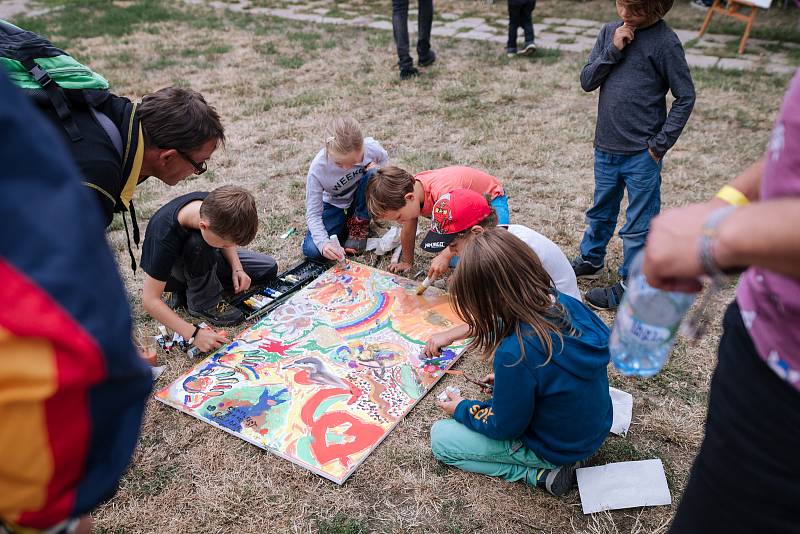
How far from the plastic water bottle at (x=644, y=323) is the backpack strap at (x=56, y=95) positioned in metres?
1.56

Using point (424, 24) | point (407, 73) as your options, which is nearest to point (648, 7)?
point (407, 73)

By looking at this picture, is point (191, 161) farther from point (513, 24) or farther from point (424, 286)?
point (513, 24)

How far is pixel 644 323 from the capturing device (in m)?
1.14

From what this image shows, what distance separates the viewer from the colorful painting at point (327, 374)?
2162mm

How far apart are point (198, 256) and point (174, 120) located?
31.2 inches

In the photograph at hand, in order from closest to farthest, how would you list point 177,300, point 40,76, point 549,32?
point 40,76 → point 177,300 → point 549,32

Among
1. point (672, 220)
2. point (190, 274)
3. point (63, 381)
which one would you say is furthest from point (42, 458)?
point (190, 274)

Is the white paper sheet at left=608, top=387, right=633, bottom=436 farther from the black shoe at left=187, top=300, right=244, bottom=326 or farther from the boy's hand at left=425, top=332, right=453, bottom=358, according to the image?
the black shoe at left=187, top=300, right=244, bottom=326

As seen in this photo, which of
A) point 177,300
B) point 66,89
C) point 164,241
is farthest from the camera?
point 177,300

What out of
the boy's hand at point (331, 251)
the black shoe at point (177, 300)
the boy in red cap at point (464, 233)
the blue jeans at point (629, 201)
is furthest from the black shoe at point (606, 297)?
the black shoe at point (177, 300)

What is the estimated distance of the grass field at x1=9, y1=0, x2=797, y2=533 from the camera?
193 cm

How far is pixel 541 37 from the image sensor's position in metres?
6.99

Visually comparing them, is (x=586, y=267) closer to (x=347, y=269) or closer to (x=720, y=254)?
(x=347, y=269)

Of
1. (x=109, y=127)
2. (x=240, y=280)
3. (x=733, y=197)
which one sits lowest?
(x=240, y=280)
